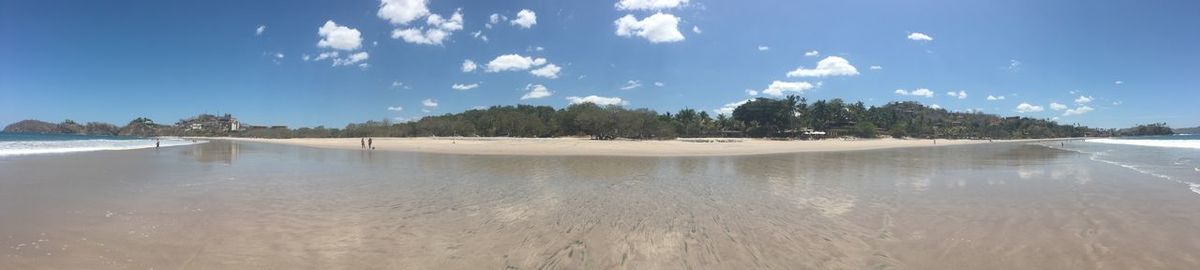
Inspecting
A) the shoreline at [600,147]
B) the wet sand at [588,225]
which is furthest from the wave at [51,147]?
the wet sand at [588,225]

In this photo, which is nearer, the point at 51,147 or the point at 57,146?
the point at 51,147

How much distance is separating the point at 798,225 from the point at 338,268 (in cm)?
641

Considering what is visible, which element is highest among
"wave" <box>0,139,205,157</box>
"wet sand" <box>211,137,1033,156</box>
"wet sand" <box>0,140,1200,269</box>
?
"wave" <box>0,139,205,157</box>

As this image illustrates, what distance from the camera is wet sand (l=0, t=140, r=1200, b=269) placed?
5852 mm

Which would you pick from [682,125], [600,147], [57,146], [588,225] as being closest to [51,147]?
[57,146]

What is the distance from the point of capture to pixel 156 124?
18700 cm

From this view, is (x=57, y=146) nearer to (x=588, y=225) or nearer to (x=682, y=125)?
(x=588, y=225)

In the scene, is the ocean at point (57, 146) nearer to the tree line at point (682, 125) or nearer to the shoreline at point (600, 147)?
the shoreline at point (600, 147)

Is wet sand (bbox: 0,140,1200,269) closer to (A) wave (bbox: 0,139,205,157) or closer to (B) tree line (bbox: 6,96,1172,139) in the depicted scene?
(A) wave (bbox: 0,139,205,157)

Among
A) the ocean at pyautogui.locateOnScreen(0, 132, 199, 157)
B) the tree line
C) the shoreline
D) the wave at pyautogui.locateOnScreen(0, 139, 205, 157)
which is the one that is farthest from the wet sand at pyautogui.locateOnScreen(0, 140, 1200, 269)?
the tree line

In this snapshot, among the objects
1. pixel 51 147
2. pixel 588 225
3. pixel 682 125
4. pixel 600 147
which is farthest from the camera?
pixel 682 125

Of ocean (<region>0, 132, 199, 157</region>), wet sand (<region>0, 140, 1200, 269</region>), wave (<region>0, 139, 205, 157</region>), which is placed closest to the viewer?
wet sand (<region>0, 140, 1200, 269</region>)

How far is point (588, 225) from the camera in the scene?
7.98 meters

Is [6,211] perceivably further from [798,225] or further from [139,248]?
[798,225]
